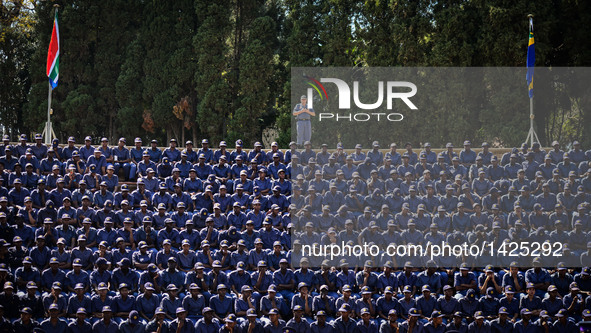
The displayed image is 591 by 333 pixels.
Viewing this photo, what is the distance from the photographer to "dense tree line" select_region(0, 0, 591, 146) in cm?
2472

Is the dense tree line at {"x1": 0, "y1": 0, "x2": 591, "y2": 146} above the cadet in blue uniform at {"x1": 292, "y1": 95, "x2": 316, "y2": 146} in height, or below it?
above

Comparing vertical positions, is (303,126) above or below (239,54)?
below

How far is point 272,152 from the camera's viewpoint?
62.8 ft

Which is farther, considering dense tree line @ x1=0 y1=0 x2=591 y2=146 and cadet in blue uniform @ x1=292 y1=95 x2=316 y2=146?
dense tree line @ x1=0 y1=0 x2=591 y2=146

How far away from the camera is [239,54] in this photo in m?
29.9

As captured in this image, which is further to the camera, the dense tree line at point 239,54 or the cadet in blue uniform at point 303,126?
the dense tree line at point 239,54

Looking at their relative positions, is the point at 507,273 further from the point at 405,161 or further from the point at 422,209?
the point at 405,161

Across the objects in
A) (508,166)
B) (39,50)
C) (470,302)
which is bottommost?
(470,302)

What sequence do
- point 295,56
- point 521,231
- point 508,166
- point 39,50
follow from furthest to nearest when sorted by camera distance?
point 39,50 < point 295,56 < point 508,166 < point 521,231

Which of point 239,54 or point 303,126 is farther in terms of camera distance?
point 239,54

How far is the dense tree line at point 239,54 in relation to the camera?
24719 millimetres

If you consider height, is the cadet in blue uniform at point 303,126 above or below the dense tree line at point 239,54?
below

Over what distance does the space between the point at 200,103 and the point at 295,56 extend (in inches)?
156

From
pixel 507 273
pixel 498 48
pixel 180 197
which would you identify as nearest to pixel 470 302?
pixel 507 273
